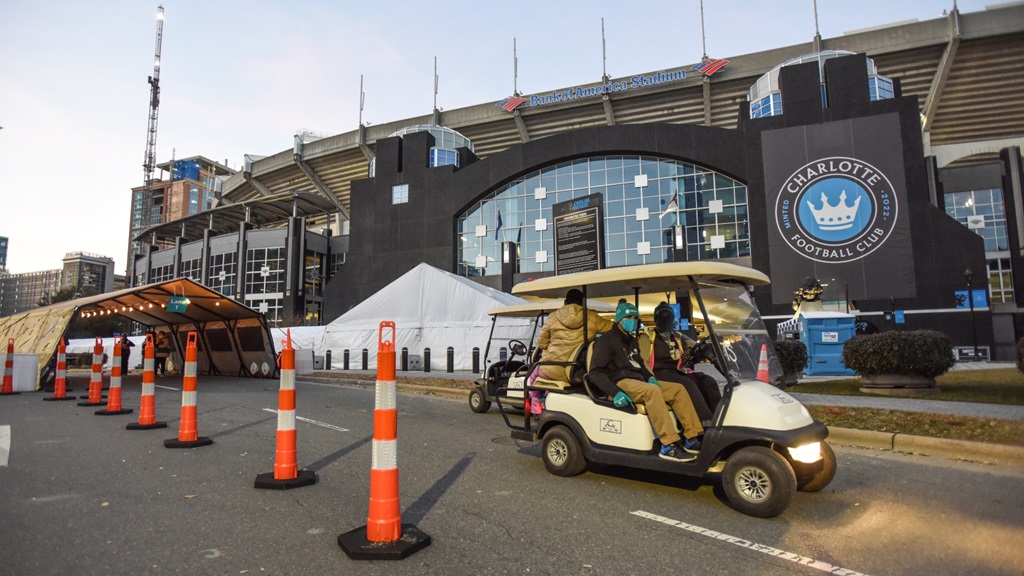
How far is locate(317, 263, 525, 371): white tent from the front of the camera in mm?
21672

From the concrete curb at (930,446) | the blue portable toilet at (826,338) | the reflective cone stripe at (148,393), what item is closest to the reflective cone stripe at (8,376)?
the reflective cone stripe at (148,393)

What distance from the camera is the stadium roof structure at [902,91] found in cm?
3819

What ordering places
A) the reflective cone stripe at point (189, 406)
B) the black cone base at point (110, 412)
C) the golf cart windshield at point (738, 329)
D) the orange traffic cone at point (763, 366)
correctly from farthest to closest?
the black cone base at point (110, 412), the reflective cone stripe at point (189, 406), the orange traffic cone at point (763, 366), the golf cart windshield at point (738, 329)

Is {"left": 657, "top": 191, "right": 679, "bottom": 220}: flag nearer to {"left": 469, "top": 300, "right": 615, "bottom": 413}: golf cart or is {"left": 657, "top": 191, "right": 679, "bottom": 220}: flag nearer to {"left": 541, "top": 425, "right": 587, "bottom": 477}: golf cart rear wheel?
{"left": 469, "top": 300, "right": 615, "bottom": 413}: golf cart

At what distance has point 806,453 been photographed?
14.3ft

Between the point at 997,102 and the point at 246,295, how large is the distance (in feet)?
217

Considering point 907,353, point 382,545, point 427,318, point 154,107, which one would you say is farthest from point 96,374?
point 154,107

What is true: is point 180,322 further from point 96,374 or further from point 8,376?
point 96,374

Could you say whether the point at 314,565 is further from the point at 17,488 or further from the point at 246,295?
the point at 246,295

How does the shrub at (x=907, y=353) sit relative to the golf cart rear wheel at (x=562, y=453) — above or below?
above

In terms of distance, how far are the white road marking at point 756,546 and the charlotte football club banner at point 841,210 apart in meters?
28.9

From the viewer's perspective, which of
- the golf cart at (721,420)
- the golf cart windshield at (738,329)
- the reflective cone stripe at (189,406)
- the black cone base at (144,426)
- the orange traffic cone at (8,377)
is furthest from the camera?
the orange traffic cone at (8,377)

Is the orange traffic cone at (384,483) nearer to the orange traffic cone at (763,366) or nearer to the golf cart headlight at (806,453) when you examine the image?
the golf cart headlight at (806,453)

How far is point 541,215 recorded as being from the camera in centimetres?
3831
